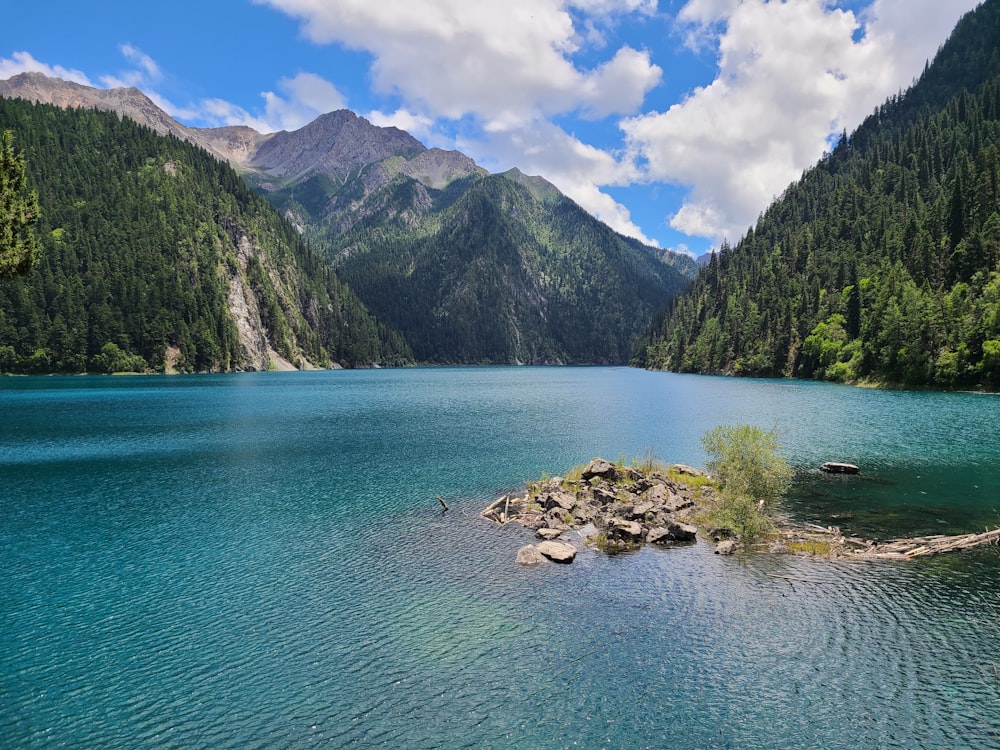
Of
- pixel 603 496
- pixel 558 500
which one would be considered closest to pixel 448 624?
pixel 558 500

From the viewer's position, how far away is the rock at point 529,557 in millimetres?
30109

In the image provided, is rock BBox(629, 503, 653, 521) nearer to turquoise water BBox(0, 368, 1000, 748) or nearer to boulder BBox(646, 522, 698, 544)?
boulder BBox(646, 522, 698, 544)

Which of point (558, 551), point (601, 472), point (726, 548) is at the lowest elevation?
point (558, 551)

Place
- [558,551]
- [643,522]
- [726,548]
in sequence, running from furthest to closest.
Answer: [643,522]
[726,548]
[558,551]

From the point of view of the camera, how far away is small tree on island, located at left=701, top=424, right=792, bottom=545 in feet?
113

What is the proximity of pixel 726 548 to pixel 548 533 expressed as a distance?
1029 cm

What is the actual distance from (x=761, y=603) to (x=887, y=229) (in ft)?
647

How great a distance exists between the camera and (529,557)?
30.4 meters

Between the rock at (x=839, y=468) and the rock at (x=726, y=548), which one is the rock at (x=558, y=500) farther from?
the rock at (x=839, y=468)

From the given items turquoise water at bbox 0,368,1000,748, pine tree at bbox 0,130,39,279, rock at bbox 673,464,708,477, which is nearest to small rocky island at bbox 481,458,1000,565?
rock at bbox 673,464,708,477

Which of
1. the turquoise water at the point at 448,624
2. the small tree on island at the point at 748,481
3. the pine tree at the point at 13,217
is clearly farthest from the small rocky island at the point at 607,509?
the pine tree at the point at 13,217

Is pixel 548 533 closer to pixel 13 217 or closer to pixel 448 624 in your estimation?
pixel 448 624

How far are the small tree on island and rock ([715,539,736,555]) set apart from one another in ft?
6.44

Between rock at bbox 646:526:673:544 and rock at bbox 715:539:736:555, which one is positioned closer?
rock at bbox 715:539:736:555
